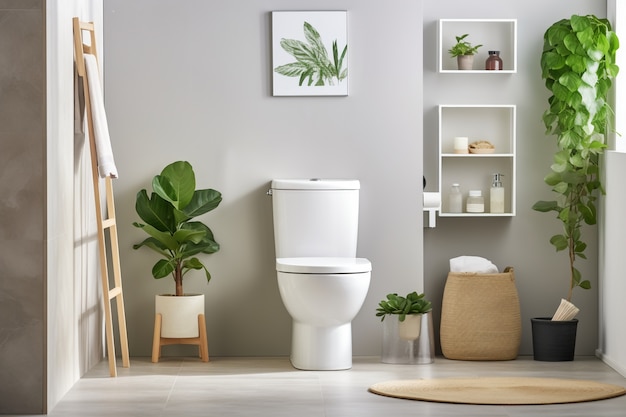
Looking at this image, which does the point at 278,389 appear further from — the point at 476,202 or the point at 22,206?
the point at 476,202

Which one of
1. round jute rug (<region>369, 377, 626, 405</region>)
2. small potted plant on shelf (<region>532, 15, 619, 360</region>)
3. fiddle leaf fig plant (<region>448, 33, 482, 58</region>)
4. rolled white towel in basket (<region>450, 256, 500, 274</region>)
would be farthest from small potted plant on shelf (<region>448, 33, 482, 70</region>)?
round jute rug (<region>369, 377, 626, 405</region>)

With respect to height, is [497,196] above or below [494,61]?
below

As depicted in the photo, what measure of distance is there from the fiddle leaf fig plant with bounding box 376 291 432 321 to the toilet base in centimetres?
29

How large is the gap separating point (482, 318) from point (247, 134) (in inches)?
58.9

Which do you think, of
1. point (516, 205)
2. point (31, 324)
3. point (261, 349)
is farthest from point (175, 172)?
point (516, 205)

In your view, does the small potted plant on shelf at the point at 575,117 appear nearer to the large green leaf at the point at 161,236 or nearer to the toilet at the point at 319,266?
the toilet at the point at 319,266

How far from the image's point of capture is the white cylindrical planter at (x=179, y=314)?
4730 mm

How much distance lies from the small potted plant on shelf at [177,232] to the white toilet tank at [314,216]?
13.3 inches

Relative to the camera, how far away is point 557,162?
16.1 ft

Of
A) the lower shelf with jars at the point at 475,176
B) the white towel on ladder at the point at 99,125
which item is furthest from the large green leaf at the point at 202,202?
the lower shelf with jars at the point at 475,176

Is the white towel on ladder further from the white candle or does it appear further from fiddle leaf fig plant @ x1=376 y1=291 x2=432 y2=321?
the white candle

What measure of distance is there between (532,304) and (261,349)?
1450 mm

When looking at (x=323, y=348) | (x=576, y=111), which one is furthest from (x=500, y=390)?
(x=576, y=111)

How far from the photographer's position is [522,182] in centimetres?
516
